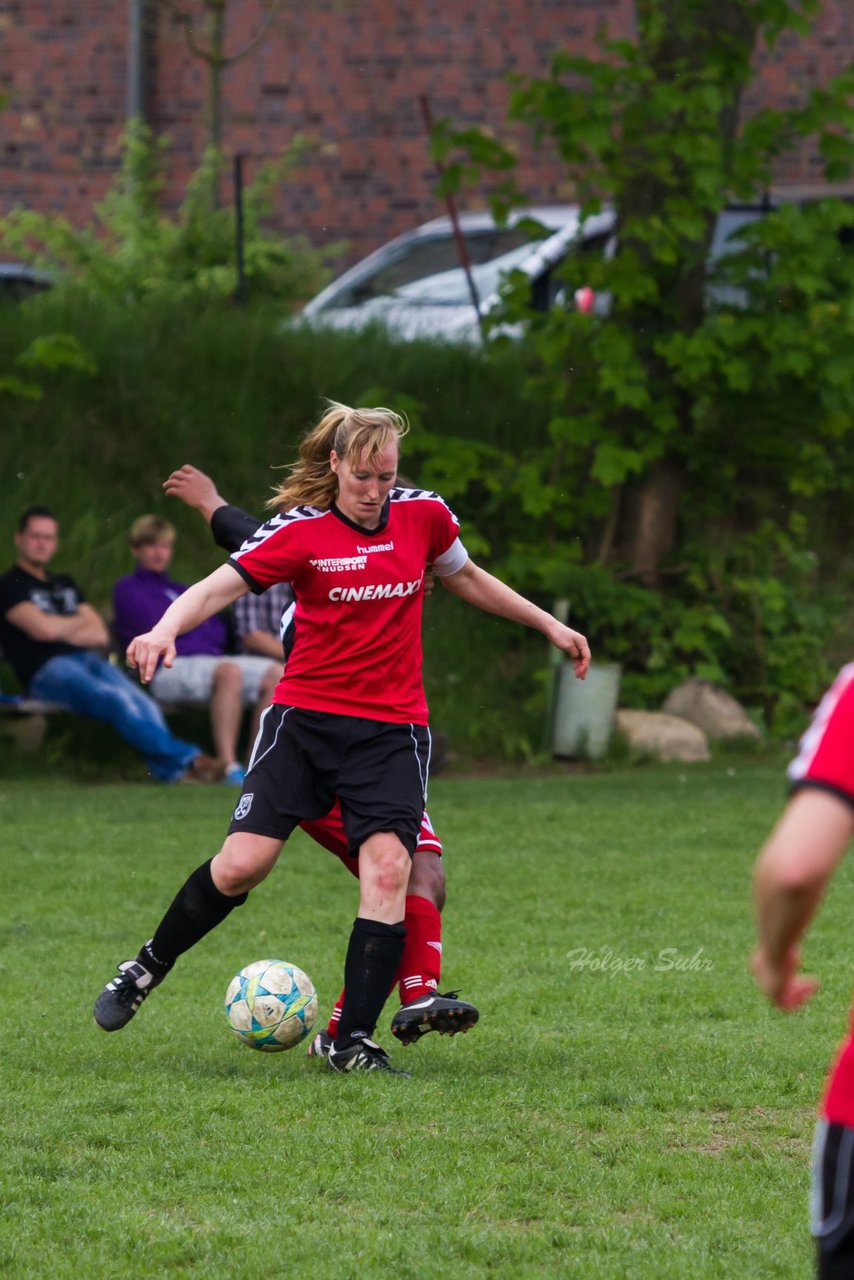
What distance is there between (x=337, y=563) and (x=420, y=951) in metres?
1.16

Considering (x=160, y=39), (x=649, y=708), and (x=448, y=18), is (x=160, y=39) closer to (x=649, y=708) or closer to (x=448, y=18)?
(x=448, y=18)

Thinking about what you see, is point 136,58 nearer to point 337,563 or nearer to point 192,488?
point 192,488

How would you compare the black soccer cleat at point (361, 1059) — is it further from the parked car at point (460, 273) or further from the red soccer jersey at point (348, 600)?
the parked car at point (460, 273)

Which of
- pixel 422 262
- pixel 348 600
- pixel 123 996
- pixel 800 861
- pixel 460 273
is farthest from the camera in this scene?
pixel 422 262

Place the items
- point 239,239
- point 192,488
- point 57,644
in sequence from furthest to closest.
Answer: point 239,239, point 57,644, point 192,488

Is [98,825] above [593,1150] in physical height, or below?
below

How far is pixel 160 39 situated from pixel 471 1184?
63.5 ft

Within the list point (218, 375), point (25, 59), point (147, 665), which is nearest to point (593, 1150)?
point (147, 665)

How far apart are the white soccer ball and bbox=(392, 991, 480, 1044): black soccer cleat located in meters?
0.31

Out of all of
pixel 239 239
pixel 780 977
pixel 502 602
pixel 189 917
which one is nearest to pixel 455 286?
pixel 239 239

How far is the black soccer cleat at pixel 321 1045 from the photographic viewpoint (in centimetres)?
555

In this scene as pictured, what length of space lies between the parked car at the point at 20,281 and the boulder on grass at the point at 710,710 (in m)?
5.72

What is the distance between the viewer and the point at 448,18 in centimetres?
2102

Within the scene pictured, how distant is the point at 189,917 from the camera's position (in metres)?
5.42
